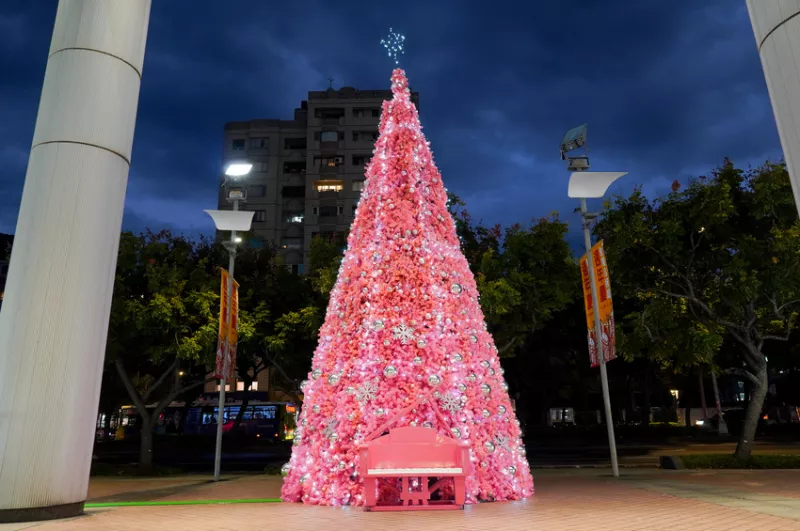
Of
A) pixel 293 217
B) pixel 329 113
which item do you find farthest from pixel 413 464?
pixel 329 113

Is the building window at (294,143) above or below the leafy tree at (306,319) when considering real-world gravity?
above

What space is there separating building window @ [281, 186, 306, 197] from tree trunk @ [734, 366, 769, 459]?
50.1m

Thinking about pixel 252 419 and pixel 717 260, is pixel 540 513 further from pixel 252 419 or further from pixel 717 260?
pixel 252 419

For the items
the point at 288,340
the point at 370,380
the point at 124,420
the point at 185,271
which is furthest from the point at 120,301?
the point at 124,420

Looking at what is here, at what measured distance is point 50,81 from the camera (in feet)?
24.9

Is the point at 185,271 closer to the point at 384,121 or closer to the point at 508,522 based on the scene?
the point at 384,121

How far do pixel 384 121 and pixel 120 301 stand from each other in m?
10.9

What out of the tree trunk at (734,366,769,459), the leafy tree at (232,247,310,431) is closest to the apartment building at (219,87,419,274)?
the leafy tree at (232,247,310,431)

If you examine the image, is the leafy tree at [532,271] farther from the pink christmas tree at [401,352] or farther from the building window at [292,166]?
the building window at [292,166]

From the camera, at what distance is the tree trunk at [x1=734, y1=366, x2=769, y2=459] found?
1584cm

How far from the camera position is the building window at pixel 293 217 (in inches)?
2361

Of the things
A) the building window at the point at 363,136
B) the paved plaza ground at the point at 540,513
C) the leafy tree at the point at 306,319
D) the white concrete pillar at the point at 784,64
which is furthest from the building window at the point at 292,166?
the white concrete pillar at the point at 784,64

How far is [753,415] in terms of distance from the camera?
16344 millimetres

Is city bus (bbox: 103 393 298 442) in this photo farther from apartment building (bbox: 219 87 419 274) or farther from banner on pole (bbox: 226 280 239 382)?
banner on pole (bbox: 226 280 239 382)
